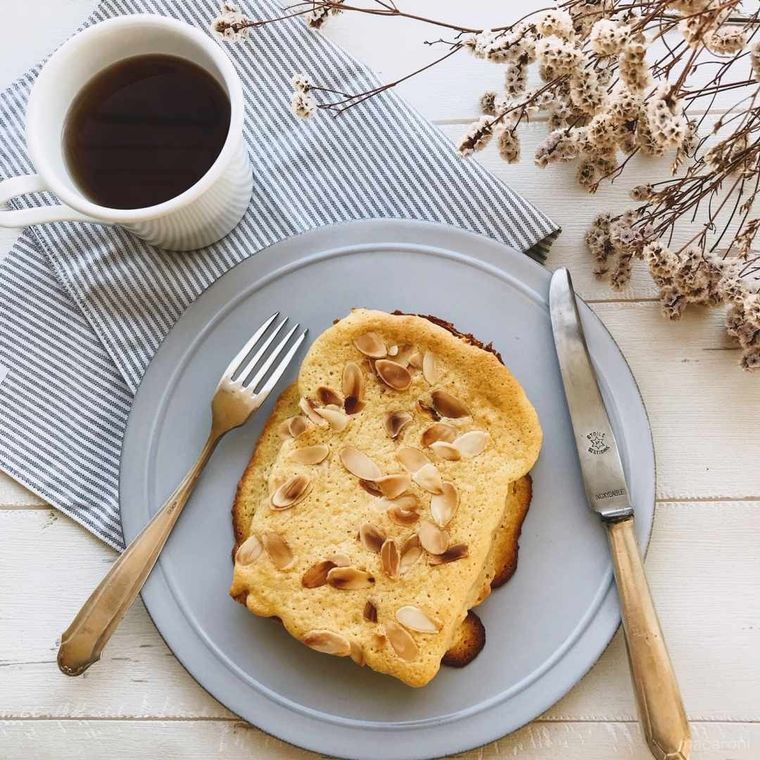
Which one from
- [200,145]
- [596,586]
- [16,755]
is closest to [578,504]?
[596,586]

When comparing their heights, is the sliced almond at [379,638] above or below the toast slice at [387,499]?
below

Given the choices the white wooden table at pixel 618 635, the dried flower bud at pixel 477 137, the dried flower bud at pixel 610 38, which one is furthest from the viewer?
the white wooden table at pixel 618 635

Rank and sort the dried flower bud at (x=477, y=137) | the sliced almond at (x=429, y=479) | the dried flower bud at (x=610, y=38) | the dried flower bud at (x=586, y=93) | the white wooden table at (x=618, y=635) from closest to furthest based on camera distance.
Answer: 1. the dried flower bud at (x=610, y=38)
2. the dried flower bud at (x=586, y=93)
3. the dried flower bud at (x=477, y=137)
4. the sliced almond at (x=429, y=479)
5. the white wooden table at (x=618, y=635)

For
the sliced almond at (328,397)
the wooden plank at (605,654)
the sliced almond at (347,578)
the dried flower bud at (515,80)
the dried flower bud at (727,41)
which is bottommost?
the wooden plank at (605,654)

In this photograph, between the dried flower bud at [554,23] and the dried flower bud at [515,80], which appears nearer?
the dried flower bud at [554,23]

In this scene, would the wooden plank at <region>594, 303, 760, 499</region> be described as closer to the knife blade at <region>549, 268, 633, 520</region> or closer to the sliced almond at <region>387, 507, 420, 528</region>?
the knife blade at <region>549, 268, 633, 520</region>

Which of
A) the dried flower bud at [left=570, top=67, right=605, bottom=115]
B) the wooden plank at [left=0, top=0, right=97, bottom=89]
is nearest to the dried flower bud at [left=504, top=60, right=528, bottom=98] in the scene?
the dried flower bud at [left=570, top=67, right=605, bottom=115]

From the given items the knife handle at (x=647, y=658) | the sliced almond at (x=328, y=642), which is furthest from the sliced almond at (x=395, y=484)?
the knife handle at (x=647, y=658)

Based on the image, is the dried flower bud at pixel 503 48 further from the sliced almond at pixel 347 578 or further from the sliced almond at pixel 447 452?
the sliced almond at pixel 347 578
